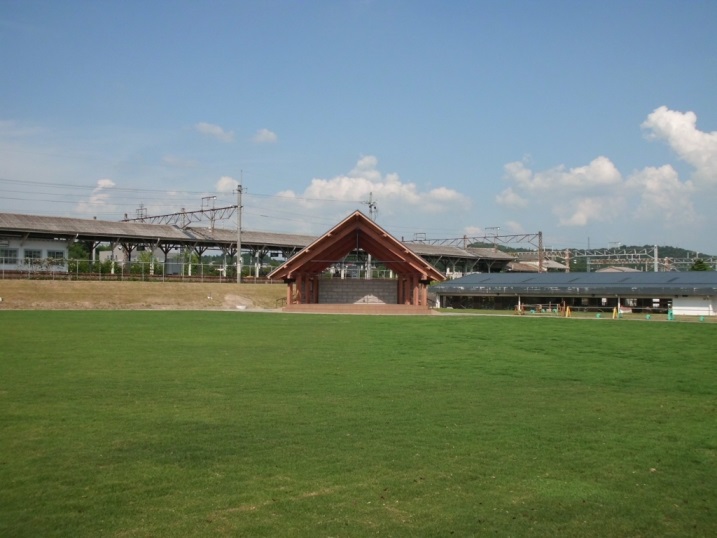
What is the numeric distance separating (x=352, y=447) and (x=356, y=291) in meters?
47.7

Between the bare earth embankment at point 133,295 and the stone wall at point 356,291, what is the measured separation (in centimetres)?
574

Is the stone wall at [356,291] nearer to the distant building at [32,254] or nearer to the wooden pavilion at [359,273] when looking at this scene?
the wooden pavilion at [359,273]

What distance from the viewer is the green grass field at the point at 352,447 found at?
604 centimetres

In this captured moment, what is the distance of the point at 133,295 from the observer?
177ft

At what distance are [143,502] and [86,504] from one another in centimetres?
49

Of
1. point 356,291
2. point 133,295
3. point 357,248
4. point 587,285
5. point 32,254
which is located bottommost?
point 133,295

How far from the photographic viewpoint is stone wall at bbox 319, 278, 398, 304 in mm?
55875

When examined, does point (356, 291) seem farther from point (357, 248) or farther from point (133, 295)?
point (133, 295)

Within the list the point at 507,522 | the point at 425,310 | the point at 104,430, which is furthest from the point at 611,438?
the point at 425,310

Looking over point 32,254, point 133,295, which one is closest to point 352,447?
point 133,295

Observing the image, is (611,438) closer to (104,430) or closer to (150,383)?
(104,430)

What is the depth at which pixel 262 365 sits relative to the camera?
1600cm

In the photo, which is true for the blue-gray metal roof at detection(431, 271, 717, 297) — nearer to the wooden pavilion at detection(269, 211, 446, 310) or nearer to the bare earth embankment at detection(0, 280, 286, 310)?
the wooden pavilion at detection(269, 211, 446, 310)

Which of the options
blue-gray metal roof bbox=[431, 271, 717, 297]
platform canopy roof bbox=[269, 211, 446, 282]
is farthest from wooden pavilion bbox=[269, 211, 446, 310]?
blue-gray metal roof bbox=[431, 271, 717, 297]
